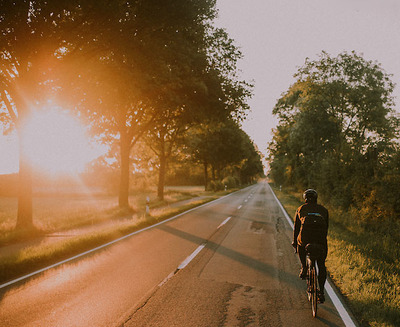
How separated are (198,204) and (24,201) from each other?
13.1 meters

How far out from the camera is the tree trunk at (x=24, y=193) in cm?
1072

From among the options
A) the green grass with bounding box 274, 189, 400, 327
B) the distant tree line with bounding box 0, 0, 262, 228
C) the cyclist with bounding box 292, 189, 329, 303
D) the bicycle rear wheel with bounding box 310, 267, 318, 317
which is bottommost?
the green grass with bounding box 274, 189, 400, 327

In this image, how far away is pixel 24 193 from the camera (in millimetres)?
10805

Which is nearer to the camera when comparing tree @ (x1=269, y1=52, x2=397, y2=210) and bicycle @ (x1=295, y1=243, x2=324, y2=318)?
bicycle @ (x1=295, y1=243, x2=324, y2=318)

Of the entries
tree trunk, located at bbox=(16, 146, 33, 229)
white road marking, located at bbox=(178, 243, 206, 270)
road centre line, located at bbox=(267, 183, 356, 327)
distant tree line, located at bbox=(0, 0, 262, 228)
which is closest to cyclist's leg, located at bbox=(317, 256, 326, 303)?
road centre line, located at bbox=(267, 183, 356, 327)

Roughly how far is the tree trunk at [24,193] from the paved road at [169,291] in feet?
15.2

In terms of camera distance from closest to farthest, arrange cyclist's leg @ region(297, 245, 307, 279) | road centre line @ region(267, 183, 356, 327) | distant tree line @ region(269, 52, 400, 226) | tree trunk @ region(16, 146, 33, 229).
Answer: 1. road centre line @ region(267, 183, 356, 327)
2. cyclist's leg @ region(297, 245, 307, 279)
3. tree trunk @ region(16, 146, 33, 229)
4. distant tree line @ region(269, 52, 400, 226)

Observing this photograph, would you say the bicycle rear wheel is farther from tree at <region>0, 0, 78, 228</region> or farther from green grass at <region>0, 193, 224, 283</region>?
tree at <region>0, 0, 78, 228</region>

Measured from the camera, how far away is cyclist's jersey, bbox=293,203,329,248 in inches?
175

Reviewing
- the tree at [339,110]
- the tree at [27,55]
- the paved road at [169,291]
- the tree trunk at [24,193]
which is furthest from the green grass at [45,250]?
the tree at [339,110]

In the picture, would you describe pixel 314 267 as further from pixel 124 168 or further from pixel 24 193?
pixel 124 168

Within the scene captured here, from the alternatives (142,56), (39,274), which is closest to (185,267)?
(39,274)

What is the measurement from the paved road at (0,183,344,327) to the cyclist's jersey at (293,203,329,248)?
108 cm

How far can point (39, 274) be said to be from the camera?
6020 millimetres
